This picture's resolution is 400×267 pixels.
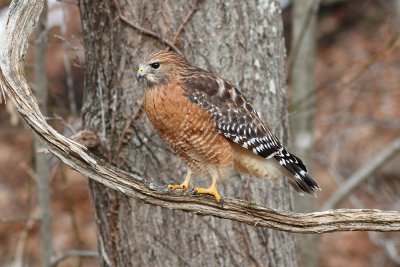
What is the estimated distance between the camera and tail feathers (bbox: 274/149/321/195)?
4.83m

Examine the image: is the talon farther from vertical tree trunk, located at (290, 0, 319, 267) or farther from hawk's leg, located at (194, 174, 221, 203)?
vertical tree trunk, located at (290, 0, 319, 267)

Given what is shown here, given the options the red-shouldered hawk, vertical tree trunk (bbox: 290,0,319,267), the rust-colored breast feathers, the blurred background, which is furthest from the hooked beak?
the blurred background

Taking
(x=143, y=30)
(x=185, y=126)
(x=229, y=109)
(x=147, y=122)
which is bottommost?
(x=185, y=126)

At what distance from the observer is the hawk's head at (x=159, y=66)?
466cm

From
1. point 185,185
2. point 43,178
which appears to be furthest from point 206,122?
point 43,178

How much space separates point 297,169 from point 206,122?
70 cm

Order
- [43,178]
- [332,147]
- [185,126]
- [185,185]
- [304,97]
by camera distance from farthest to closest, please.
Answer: [332,147]
[304,97]
[43,178]
[185,185]
[185,126]

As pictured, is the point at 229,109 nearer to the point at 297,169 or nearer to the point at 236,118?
the point at 236,118

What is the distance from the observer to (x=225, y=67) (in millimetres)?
4980

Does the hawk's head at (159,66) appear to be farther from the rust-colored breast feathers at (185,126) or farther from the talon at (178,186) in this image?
the talon at (178,186)

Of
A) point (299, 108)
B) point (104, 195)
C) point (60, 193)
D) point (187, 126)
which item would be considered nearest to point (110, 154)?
point (104, 195)

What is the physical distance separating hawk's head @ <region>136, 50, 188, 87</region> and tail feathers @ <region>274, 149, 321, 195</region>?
881 mm

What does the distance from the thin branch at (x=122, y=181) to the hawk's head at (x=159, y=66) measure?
831mm

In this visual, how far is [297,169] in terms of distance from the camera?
485cm
